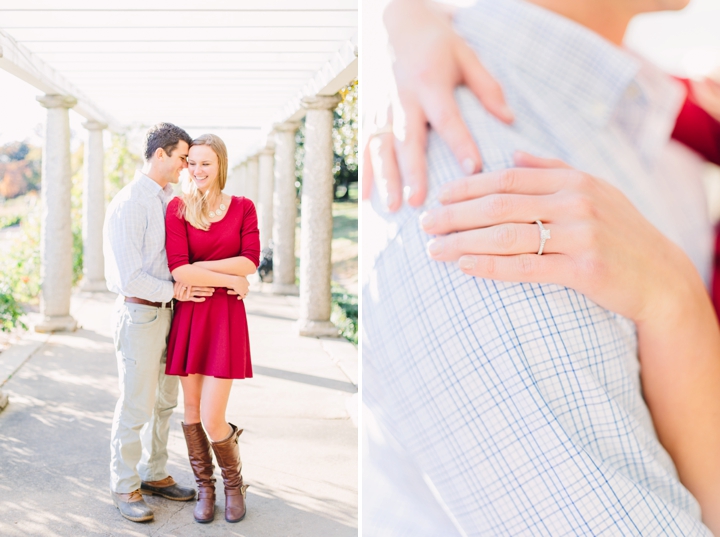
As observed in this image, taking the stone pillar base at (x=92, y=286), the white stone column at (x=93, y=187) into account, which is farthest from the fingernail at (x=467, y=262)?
the stone pillar base at (x=92, y=286)

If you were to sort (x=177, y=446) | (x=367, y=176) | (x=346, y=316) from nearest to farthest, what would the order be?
(x=367, y=176) → (x=177, y=446) → (x=346, y=316)

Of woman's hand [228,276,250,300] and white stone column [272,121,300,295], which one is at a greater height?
white stone column [272,121,300,295]

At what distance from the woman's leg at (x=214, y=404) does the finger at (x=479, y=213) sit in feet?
8.79

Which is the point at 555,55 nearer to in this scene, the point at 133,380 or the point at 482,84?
the point at 482,84

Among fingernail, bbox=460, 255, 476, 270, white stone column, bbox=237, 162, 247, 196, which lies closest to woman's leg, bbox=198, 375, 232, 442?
fingernail, bbox=460, 255, 476, 270

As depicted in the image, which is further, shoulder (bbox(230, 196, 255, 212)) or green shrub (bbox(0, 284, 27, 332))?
green shrub (bbox(0, 284, 27, 332))

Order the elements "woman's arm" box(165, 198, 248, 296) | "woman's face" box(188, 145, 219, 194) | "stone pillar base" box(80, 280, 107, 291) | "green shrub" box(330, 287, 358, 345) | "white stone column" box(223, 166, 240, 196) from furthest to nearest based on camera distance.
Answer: "white stone column" box(223, 166, 240, 196) < "stone pillar base" box(80, 280, 107, 291) < "green shrub" box(330, 287, 358, 345) < "woman's face" box(188, 145, 219, 194) < "woman's arm" box(165, 198, 248, 296)

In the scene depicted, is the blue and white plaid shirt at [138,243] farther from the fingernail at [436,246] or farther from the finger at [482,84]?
the fingernail at [436,246]

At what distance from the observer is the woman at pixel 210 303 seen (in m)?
3.20

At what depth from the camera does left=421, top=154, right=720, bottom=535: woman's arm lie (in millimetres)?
714

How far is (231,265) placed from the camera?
10.6 feet

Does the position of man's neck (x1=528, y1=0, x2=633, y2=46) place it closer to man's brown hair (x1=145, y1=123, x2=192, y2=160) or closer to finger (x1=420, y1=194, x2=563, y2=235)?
finger (x1=420, y1=194, x2=563, y2=235)

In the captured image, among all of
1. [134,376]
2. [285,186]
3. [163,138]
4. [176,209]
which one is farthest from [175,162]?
[285,186]

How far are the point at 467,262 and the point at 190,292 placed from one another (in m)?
2.68
